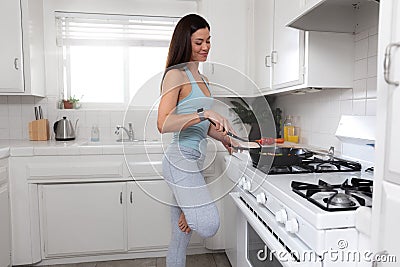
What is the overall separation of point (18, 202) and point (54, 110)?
83cm

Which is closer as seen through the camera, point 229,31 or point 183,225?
point 183,225

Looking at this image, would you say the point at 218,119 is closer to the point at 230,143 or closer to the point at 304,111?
the point at 230,143

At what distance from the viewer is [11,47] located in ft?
7.21

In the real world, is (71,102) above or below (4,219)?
above

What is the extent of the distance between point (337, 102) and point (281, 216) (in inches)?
43.0

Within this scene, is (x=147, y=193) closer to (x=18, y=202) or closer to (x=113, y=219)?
(x=113, y=219)

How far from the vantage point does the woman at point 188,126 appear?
4.05 feet

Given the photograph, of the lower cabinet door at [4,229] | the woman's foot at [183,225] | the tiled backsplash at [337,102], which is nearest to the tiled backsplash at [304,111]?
the tiled backsplash at [337,102]

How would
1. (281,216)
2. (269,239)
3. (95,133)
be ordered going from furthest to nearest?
(95,133), (269,239), (281,216)

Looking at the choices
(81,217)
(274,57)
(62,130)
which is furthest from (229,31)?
(81,217)

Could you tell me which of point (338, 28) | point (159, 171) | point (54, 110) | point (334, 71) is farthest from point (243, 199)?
point (54, 110)

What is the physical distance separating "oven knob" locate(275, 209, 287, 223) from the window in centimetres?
204

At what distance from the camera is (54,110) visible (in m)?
2.58

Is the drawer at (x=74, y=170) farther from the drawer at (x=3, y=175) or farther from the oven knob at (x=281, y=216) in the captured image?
the oven knob at (x=281, y=216)
